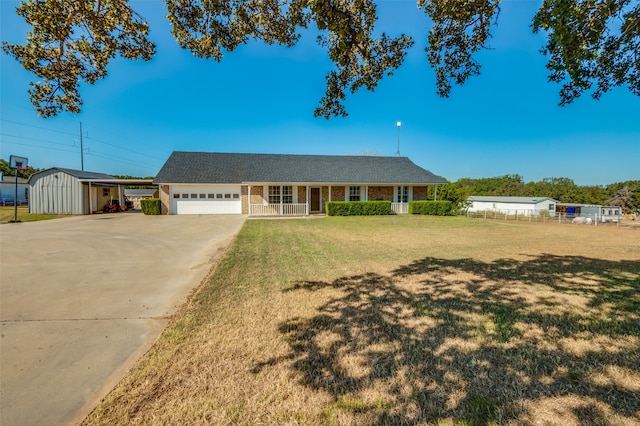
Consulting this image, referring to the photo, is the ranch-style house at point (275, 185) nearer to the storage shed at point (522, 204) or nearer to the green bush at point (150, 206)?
the green bush at point (150, 206)

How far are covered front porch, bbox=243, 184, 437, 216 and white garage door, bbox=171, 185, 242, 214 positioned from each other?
40.9 inches

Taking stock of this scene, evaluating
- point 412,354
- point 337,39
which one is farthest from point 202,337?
point 337,39

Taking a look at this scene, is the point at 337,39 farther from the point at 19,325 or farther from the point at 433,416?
the point at 19,325

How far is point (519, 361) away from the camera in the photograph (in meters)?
2.54

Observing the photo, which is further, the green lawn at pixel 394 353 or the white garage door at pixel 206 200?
the white garage door at pixel 206 200

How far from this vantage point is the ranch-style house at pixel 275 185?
64.1 ft

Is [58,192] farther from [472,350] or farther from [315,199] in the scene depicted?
[472,350]

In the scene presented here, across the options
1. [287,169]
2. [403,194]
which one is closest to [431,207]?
[403,194]

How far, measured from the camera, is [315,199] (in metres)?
21.1

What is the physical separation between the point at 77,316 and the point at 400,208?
63.9ft

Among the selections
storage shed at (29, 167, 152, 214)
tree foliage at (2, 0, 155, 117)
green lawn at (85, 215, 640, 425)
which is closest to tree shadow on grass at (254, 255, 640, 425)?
green lawn at (85, 215, 640, 425)

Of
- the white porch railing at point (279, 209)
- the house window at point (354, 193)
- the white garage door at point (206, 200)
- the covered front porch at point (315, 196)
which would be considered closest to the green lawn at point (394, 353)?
the white porch railing at point (279, 209)

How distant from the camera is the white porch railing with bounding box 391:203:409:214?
67.5 ft

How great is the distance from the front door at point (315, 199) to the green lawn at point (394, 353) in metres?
15.7
